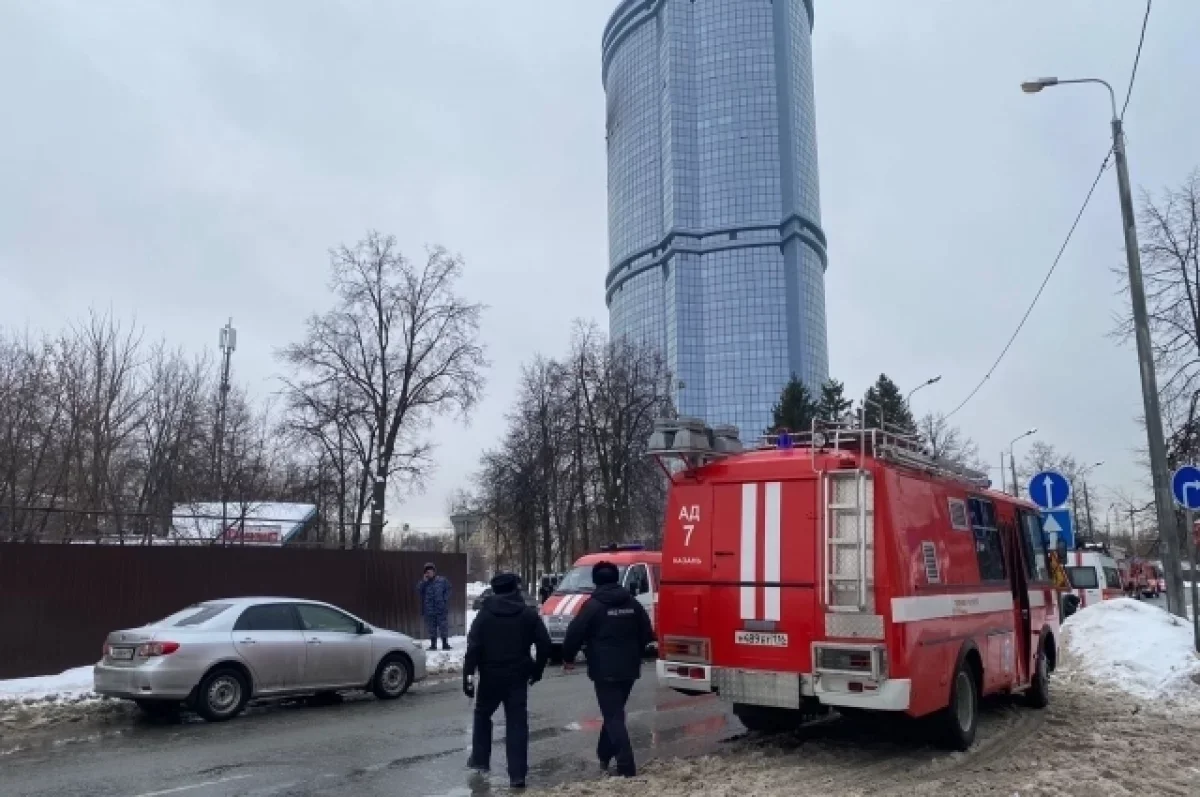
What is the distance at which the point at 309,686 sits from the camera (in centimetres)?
1312

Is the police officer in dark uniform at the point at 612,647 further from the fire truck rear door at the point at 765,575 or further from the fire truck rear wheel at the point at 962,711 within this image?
the fire truck rear wheel at the point at 962,711

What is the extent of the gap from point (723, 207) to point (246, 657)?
5272 inches

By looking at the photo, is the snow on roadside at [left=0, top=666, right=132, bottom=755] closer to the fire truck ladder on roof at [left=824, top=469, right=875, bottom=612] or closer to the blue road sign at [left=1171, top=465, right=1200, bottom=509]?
the fire truck ladder on roof at [left=824, top=469, right=875, bottom=612]

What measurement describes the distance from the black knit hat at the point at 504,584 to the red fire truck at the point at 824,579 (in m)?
1.77

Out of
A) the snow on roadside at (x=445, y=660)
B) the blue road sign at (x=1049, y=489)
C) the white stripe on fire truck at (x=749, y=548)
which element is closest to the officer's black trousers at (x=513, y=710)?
the white stripe on fire truck at (x=749, y=548)

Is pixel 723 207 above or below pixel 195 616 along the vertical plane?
above

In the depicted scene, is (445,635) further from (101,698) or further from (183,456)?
(183,456)

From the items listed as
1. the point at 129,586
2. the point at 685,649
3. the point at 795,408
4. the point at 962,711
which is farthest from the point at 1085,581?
the point at 795,408

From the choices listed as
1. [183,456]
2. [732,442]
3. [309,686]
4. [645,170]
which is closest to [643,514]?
[183,456]

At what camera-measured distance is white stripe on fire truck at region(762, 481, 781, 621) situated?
845 cm

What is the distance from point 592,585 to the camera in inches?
743

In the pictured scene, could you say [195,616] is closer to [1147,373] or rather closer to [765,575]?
[765,575]

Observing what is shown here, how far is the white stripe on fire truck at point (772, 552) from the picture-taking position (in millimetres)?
8445

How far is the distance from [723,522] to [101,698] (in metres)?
9.55
